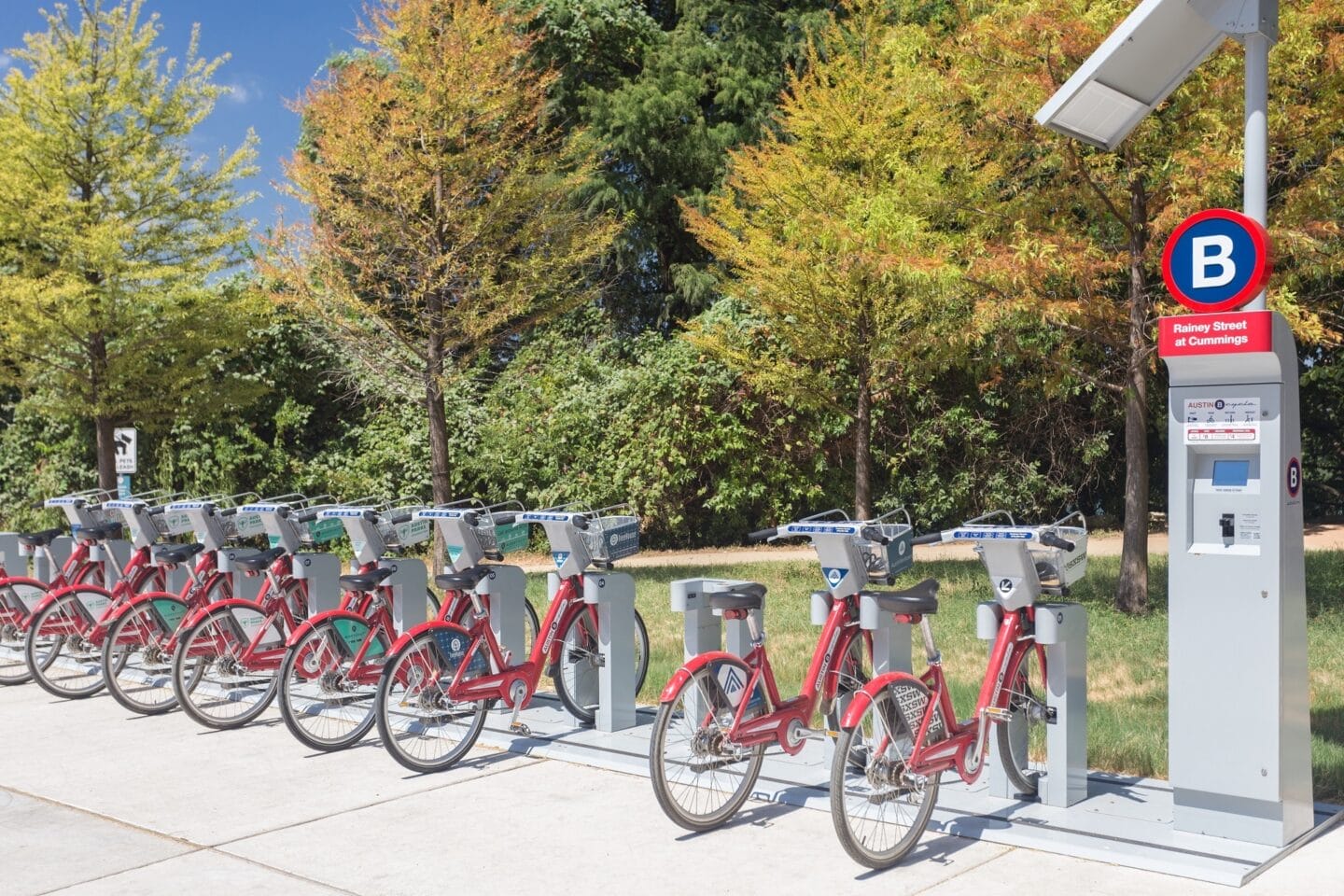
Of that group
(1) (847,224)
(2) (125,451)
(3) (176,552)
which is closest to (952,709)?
(3) (176,552)

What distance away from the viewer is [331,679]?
6648mm

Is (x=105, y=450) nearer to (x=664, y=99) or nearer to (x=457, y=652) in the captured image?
(x=664, y=99)

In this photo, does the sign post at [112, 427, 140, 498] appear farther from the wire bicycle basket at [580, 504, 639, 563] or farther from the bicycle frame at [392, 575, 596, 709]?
the wire bicycle basket at [580, 504, 639, 563]

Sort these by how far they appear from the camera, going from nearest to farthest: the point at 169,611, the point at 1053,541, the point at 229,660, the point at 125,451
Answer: the point at 1053,541, the point at 229,660, the point at 169,611, the point at 125,451

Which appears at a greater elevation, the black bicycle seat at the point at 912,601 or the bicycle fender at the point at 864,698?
the black bicycle seat at the point at 912,601

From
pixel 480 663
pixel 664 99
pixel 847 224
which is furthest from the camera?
pixel 664 99

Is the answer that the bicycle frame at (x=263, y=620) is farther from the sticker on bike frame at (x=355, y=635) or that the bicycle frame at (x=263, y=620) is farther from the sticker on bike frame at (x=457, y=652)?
the sticker on bike frame at (x=457, y=652)

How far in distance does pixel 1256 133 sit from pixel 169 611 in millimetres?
6654

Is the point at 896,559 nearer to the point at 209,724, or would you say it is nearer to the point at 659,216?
the point at 209,724

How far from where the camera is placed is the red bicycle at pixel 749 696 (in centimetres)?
507

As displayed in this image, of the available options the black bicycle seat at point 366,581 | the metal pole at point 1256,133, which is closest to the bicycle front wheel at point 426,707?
the black bicycle seat at point 366,581

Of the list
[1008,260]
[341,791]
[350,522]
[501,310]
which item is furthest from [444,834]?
[501,310]

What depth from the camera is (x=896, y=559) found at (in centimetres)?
575

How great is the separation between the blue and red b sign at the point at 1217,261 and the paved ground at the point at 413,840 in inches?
82.7
